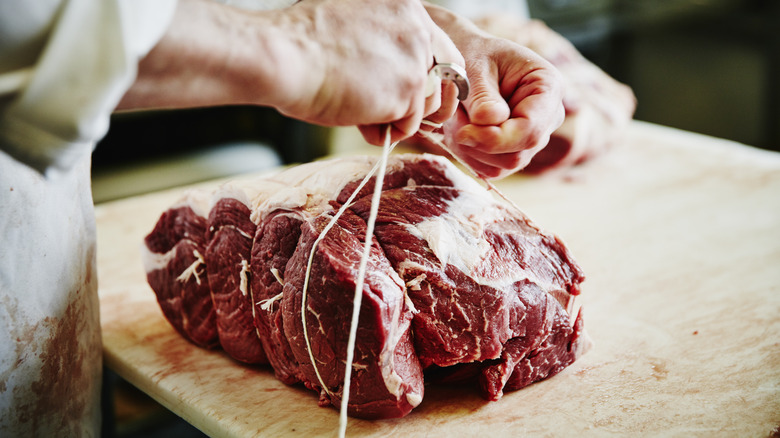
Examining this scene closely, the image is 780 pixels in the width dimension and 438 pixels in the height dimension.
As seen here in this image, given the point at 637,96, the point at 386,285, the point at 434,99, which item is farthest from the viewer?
the point at 637,96

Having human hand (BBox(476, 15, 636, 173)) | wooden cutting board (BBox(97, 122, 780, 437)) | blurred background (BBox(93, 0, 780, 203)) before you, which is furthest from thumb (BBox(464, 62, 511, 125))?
blurred background (BBox(93, 0, 780, 203))

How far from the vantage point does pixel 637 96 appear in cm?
613

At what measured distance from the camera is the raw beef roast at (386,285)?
139 cm

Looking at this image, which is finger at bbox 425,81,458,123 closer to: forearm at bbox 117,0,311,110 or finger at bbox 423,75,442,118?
finger at bbox 423,75,442,118

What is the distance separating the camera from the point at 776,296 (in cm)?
198

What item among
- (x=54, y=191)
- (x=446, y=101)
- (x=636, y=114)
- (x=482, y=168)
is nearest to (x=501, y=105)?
(x=446, y=101)

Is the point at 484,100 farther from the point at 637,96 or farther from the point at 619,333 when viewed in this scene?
the point at 637,96

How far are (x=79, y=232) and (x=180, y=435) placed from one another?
5.66 feet

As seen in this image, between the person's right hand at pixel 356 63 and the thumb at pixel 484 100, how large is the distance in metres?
0.23

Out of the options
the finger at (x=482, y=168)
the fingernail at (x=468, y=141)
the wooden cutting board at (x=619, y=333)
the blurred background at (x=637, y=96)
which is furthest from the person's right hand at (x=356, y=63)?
the blurred background at (x=637, y=96)

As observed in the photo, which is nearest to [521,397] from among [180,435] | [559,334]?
[559,334]

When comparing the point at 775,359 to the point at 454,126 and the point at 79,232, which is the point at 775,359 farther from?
the point at 79,232

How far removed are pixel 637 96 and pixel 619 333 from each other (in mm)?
4789

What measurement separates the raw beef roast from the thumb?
215mm
